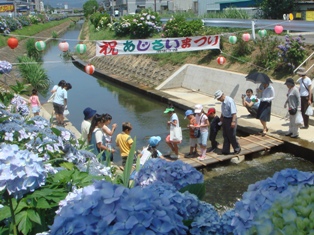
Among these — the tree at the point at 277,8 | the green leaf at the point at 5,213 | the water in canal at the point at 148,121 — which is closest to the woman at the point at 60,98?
the water in canal at the point at 148,121

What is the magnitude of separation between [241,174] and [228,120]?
3.68ft

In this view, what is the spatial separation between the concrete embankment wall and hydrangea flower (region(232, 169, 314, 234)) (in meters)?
9.81

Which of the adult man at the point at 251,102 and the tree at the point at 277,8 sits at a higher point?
the tree at the point at 277,8

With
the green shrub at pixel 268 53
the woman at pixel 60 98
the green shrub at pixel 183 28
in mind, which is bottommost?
the woman at pixel 60 98

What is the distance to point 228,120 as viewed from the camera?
8.43m

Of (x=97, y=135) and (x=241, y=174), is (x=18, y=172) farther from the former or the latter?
(x=241, y=174)

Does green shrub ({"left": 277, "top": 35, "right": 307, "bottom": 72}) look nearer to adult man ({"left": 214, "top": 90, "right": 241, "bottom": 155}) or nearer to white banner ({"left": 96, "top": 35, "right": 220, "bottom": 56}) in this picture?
white banner ({"left": 96, "top": 35, "right": 220, "bottom": 56})

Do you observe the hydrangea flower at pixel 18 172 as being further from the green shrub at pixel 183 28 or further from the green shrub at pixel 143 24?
the green shrub at pixel 143 24

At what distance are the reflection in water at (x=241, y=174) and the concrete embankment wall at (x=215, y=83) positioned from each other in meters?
2.80

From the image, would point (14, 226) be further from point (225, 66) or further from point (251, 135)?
point (225, 66)

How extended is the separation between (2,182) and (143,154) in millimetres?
4906

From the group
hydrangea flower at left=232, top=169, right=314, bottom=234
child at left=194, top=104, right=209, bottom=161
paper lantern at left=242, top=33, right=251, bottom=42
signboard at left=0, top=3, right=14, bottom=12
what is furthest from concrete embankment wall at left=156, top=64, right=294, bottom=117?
signboard at left=0, top=3, right=14, bottom=12

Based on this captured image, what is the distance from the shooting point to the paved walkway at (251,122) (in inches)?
364

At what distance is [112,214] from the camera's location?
1.66 m
